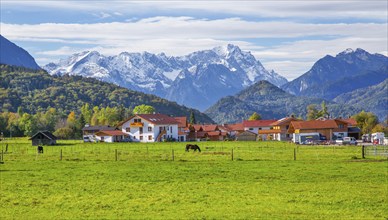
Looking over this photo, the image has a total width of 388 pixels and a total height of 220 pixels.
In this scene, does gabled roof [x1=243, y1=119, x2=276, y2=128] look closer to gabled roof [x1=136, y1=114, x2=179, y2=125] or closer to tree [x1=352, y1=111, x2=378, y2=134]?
tree [x1=352, y1=111, x2=378, y2=134]

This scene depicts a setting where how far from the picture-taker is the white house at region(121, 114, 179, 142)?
5536 inches

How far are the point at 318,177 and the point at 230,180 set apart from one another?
19.2ft

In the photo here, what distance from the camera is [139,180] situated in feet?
121

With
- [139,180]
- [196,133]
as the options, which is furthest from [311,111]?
[139,180]

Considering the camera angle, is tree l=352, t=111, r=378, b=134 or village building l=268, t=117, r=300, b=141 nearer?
village building l=268, t=117, r=300, b=141

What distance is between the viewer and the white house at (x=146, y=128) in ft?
461

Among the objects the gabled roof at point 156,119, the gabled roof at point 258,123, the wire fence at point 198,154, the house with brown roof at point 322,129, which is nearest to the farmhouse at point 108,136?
the gabled roof at point 156,119

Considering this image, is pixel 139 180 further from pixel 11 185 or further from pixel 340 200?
pixel 340 200

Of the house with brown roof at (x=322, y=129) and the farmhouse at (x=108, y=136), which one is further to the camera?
the farmhouse at (x=108, y=136)

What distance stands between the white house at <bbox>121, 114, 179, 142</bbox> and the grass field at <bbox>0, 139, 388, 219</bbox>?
302 feet

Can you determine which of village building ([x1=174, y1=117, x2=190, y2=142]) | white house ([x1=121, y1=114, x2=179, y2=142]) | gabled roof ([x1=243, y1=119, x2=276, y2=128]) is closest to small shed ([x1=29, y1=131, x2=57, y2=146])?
white house ([x1=121, y1=114, x2=179, y2=142])

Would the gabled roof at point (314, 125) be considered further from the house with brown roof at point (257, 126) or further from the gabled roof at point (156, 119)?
the house with brown roof at point (257, 126)

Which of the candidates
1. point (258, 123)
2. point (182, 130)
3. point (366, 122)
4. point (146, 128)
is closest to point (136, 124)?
point (146, 128)

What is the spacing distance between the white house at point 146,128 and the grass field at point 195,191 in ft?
302
